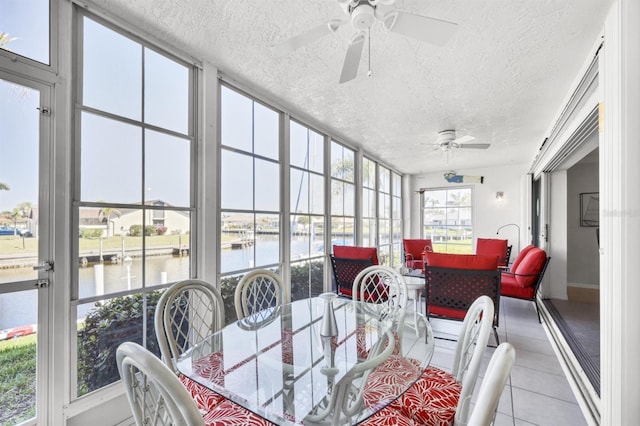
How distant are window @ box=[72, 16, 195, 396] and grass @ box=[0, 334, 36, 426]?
0.70ft

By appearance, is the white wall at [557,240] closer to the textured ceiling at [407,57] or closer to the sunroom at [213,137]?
the sunroom at [213,137]

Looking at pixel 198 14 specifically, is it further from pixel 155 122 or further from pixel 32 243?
pixel 32 243

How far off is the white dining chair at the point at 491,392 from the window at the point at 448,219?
696 cm

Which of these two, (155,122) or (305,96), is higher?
(305,96)

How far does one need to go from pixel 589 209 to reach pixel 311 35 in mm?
6137

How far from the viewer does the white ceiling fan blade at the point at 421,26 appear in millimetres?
1361

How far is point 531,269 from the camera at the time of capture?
3.45 metres

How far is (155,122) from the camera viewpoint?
210cm

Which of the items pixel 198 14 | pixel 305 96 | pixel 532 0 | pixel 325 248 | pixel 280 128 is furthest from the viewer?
pixel 325 248

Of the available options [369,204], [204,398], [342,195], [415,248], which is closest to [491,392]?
[204,398]

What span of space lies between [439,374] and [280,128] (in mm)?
2798

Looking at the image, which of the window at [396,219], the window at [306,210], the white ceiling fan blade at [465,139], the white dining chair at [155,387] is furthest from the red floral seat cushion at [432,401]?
the window at [396,219]

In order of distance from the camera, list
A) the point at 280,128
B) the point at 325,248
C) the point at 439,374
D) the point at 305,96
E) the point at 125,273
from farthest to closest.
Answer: the point at 325,248
the point at 280,128
the point at 305,96
the point at 125,273
the point at 439,374

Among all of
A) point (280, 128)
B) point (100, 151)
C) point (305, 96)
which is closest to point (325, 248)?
point (280, 128)
